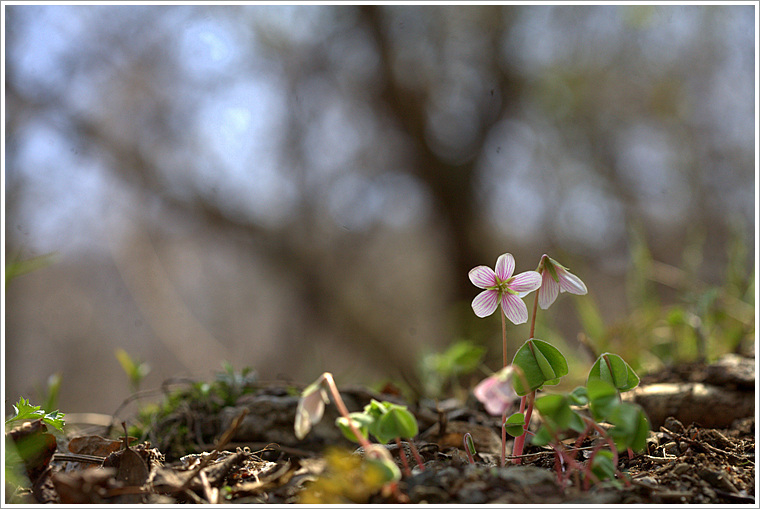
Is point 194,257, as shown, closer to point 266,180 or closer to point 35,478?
point 266,180

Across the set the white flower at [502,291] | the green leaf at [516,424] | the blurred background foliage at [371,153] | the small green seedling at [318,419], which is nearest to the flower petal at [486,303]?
the white flower at [502,291]

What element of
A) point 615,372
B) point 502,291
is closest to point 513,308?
point 502,291

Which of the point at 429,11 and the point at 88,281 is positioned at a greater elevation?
the point at 429,11

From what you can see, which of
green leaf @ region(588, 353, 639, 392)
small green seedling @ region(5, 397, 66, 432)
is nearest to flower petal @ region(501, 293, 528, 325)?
green leaf @ region(588, 353, 639, 392)

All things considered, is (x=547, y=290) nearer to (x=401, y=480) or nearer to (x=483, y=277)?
(x=483, y=277)

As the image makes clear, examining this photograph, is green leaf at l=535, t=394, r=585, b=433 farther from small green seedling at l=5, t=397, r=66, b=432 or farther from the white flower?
small green seedling at l=5, t=397, r=66, b=432

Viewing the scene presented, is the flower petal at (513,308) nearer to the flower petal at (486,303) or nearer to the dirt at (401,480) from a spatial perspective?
the flower petal at (486,303)

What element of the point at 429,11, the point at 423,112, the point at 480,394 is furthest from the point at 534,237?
the point at 480,394
